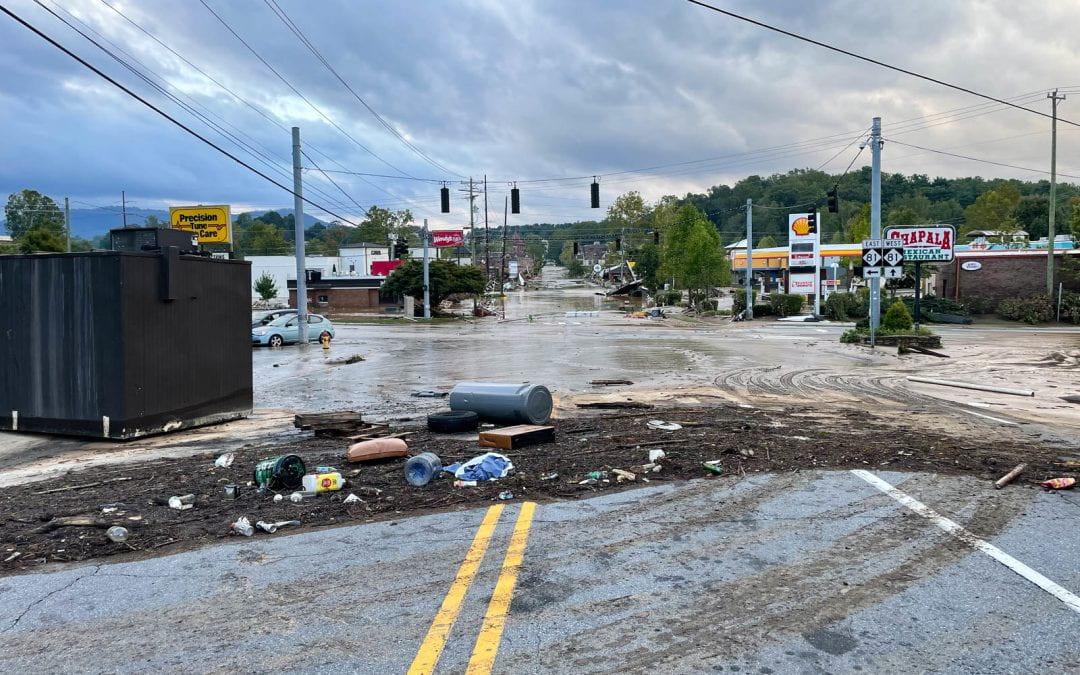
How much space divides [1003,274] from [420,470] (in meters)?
51.2

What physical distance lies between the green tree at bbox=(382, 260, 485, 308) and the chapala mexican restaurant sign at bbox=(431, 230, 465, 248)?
18.9 meters

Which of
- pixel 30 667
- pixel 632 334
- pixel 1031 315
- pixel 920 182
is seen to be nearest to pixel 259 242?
pixel 632 334

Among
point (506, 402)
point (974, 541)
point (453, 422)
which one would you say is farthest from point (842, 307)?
point (974, 541)

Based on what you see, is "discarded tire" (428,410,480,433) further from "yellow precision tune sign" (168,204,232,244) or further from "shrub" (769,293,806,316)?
"shrub" (769,293,806,316)

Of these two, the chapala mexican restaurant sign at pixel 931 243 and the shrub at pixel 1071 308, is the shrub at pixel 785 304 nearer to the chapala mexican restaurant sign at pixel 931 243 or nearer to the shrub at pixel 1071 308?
the shrub at pixel 1071 308

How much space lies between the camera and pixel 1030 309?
43.9 metres

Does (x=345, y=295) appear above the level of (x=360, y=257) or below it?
below

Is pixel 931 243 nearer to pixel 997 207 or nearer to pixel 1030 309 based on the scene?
pixel 1030 309

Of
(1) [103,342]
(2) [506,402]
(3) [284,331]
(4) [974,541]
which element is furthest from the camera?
(3) [284,331]

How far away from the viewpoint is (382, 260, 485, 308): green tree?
60.3m

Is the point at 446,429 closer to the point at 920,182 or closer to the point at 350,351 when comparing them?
the point at 350,351

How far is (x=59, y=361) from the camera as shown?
1151 cm

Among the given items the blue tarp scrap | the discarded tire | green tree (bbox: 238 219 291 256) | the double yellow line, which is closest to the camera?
the double yellow line

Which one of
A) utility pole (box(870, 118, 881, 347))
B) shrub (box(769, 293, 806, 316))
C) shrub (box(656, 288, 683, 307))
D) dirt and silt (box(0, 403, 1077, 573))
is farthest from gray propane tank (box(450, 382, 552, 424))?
shrub (box(656, 288, 683, 307))
